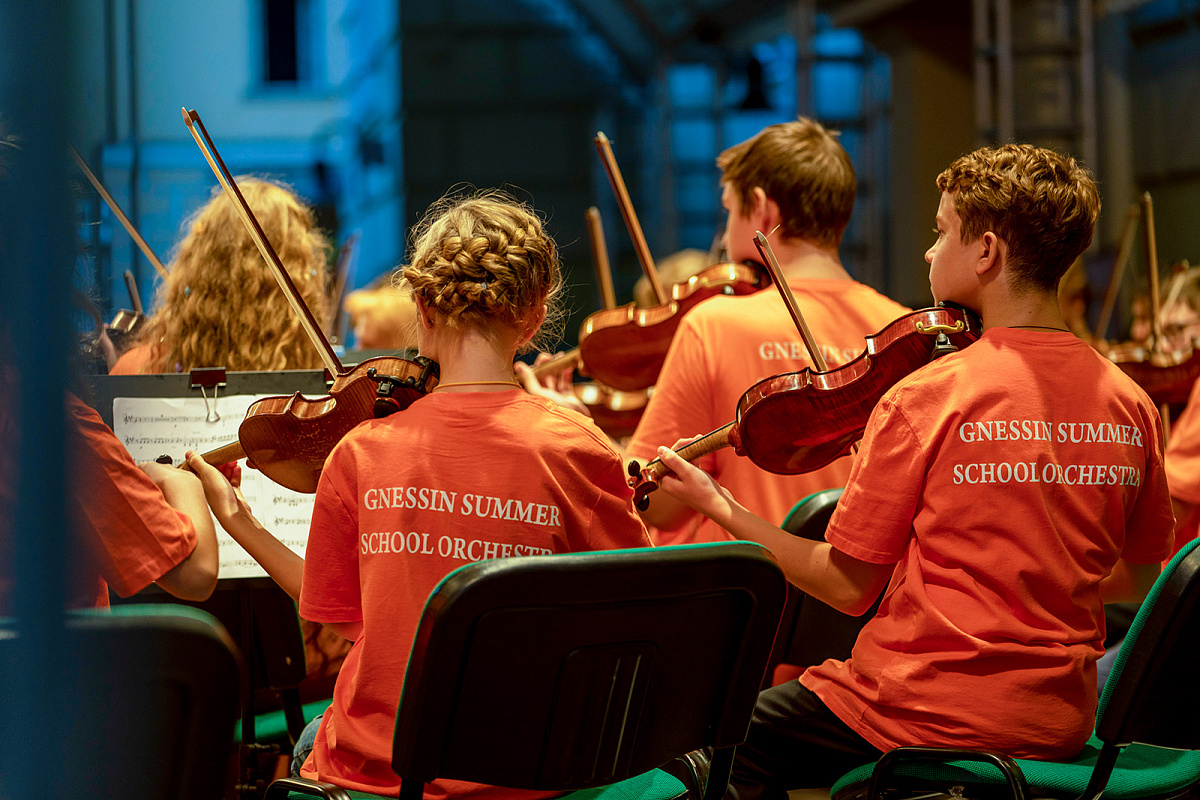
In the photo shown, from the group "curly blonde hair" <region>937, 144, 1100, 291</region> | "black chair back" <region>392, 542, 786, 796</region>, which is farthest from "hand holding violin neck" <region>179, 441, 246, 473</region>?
"curly blonde hair" <region>937, 144, 1100, 291</region>

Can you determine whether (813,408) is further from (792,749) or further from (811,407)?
(792,749)

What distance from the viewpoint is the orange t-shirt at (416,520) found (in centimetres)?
125

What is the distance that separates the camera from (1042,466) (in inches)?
53.2

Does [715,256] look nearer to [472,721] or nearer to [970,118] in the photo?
[472,721]

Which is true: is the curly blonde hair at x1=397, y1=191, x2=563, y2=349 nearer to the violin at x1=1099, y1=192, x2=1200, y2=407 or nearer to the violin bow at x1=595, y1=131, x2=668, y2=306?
the violin bow at x1=595, y1=131, x2=668, y2=306

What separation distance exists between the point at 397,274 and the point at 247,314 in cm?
64

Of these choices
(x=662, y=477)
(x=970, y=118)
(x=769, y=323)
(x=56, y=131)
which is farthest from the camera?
(x=970, y=118)

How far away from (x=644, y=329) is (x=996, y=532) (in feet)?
3.93

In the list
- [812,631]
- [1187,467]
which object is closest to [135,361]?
[812,631]

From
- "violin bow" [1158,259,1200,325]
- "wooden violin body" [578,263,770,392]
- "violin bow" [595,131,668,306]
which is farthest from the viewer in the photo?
"violin bow" [1158,259,1200,325]

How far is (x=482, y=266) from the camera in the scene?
1.37 m

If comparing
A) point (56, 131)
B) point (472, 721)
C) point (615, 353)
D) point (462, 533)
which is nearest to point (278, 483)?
point (462, 533)

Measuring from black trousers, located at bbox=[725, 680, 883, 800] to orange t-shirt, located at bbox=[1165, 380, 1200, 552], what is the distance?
1.08 metres

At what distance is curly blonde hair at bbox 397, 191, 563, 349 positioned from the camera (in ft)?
4.47
